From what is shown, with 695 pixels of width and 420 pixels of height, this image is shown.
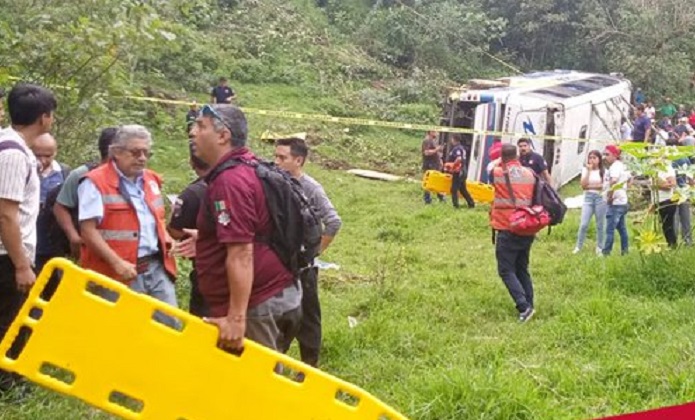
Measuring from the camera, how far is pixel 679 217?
345 inches

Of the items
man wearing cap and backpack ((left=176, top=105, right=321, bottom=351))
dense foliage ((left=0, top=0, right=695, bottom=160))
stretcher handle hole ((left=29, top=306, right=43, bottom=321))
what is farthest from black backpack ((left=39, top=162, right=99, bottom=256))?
dense foliage ((left=0, top=0, right=695, bottom=160))

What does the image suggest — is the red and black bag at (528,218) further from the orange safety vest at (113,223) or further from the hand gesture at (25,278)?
the hand gesture at (25,278)

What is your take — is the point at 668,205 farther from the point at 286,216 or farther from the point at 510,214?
the point at 286,216

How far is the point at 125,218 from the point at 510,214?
333 centimetres

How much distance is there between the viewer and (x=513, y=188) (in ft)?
21.4

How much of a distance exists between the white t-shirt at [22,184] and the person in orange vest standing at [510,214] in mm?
3744

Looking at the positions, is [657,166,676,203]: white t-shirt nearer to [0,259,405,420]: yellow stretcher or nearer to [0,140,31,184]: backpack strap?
[0,259,405,420]: yellow stretcher

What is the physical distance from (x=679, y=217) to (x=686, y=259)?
1825 millimetres

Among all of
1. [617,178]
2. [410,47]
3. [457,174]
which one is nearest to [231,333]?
[617,178]

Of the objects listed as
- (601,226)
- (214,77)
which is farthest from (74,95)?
(214,77)

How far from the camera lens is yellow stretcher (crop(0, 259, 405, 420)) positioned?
3.04 m

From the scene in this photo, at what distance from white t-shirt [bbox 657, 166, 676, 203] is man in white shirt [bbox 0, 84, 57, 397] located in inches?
214

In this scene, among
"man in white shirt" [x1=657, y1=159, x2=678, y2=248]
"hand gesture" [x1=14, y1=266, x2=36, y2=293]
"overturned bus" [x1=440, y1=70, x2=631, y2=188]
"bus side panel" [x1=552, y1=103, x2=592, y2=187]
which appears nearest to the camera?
"hand gesture" [x1=14, y1=266, x2=36, y2=293]

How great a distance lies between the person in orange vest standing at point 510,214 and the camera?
652cm
